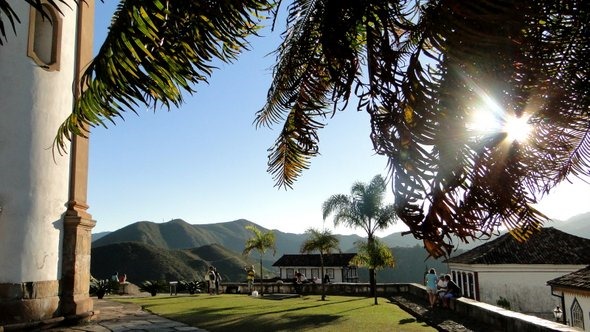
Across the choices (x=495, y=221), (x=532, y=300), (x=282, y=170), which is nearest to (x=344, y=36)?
(x=495, y=221)

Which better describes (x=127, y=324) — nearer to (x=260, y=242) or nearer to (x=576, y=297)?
(x=260, y=242)

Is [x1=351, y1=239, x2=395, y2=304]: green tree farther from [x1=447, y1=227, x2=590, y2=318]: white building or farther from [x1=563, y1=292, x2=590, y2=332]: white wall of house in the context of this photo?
[x1=447, y1=227, x2=590, y2=318]: white building

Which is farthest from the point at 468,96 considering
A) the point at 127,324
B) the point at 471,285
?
the point at 471,285

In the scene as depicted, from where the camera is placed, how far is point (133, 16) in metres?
2.83

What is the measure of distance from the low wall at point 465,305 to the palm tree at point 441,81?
5202 millimetres

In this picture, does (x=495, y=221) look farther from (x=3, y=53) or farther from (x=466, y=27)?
(x=3, y=53)

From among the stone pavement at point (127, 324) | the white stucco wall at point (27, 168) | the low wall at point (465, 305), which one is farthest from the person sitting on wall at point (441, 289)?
the white stucco wall at point (27, 168)

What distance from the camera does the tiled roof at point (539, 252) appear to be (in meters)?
26.7

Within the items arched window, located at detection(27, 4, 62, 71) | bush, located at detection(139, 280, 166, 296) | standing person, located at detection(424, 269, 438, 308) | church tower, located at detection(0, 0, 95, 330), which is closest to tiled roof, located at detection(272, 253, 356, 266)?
bush, located at detection(139, 280, 166, 296)

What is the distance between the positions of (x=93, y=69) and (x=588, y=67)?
360cm

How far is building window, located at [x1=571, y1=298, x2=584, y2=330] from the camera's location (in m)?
17.0

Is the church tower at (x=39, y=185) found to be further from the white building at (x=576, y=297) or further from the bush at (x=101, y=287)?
the white building at (x=576, y=297)

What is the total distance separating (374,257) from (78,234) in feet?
49.9

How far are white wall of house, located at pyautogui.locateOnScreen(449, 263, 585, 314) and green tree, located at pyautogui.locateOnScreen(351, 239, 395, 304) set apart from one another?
7974 millimetres
